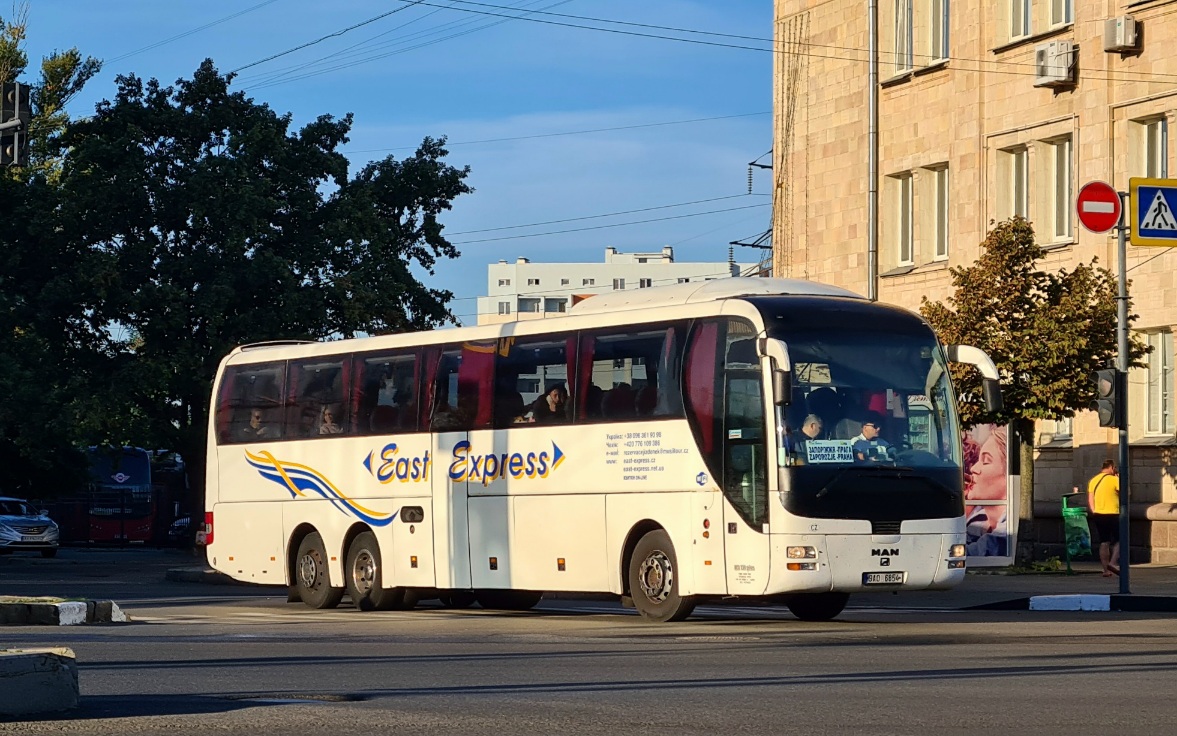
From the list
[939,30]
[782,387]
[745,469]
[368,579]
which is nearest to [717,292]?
[782,387]

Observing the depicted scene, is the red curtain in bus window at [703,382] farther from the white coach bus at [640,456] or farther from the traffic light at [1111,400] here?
the traffic light at [1111,400]

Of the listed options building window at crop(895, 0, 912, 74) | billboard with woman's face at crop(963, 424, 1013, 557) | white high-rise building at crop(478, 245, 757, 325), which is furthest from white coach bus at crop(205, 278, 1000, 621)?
white high-rise building at crop(478, 245, 757, 325)

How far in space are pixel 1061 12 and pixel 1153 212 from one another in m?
13.8

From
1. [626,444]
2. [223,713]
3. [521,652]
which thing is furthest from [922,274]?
[223,713]

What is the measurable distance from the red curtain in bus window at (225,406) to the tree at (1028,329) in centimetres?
1023

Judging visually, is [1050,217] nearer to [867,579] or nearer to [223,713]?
[867,579]

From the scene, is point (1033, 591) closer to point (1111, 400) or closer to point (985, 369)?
point (1111, 400)

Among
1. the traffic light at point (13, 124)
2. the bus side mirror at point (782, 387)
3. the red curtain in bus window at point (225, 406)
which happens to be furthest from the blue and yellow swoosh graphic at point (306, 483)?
the bus side mirror at point (782, 387)

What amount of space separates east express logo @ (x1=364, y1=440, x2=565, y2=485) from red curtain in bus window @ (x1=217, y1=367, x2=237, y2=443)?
334cm

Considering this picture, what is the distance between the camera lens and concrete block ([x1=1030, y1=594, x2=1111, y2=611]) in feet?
70.9

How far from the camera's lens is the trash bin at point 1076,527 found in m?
31.9

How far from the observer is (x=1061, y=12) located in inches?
1383

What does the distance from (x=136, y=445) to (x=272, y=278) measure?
4651 mm

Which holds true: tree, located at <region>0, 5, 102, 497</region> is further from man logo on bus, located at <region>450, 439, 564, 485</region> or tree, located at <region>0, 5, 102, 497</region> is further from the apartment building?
man logo on bus, located at <region>450, 439, 564, 485</region>
